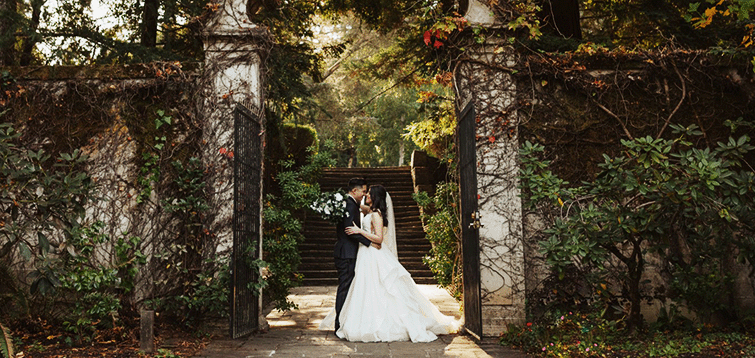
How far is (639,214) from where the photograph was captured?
16.2 feet

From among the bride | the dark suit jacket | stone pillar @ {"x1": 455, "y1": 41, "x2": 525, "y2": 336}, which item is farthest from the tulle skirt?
stone pillar @ {"x1": 455, "y1": 41, "x2": 525, "y2": 336}

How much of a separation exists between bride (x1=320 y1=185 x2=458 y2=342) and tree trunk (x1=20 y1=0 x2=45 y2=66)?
15.6 ft

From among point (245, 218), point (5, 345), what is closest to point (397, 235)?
point (245, 218)

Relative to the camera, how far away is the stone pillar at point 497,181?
6.11 metres

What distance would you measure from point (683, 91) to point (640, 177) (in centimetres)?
215

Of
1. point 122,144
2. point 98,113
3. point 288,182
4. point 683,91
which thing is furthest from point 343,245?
point 683,91

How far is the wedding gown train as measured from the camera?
239 inches

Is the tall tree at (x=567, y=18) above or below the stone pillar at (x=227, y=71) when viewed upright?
above

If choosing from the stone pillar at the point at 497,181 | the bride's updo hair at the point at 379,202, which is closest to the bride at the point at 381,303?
the bride's updo hair at the point at 379,202

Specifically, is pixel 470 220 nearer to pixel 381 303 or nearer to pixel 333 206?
pixel 381 303

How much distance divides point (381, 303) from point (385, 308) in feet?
0.24

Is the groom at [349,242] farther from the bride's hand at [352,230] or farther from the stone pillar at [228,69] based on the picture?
the stone pillar at [228,69]

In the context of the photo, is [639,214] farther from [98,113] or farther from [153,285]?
[98,113]

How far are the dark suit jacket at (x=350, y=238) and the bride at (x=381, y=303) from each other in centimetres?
7
